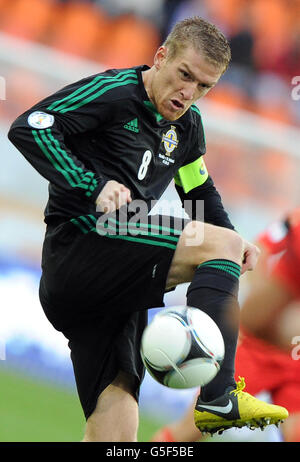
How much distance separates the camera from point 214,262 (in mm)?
3428

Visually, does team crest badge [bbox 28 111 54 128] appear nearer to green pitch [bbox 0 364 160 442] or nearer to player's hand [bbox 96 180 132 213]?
player's hand [bbox 96 180 132 213]

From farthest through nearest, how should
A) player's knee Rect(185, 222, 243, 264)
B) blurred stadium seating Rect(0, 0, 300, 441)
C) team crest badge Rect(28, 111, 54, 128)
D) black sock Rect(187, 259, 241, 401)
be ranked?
blurred stadium seating Rect(0, 0, 300, 441), team crest badge Rect(28, 111, 54, 128), player's knee Rect(185, 222, 243, 264), black sock Rect(187, 259, 241, 401)

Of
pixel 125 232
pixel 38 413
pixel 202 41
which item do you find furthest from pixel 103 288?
pixel 38 413

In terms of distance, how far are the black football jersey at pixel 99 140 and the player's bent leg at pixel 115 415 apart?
84 cm

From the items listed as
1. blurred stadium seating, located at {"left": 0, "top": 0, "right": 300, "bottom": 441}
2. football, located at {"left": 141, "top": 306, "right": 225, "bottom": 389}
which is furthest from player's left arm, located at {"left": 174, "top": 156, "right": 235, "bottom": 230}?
blurred stadium seating, located at {"left": 0, "top": 0, "right": 300, "bottom": 441}

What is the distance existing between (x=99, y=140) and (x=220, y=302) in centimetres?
92

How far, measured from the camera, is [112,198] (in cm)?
330

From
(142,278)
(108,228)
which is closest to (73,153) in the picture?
(108,228)

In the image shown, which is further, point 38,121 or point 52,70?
point 52,70

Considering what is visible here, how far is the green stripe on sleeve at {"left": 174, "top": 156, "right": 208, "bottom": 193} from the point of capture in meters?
4.18

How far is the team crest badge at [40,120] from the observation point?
3.56m

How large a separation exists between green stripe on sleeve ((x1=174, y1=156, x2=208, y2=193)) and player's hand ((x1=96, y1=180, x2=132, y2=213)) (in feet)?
2.86

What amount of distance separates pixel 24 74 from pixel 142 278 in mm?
4191
